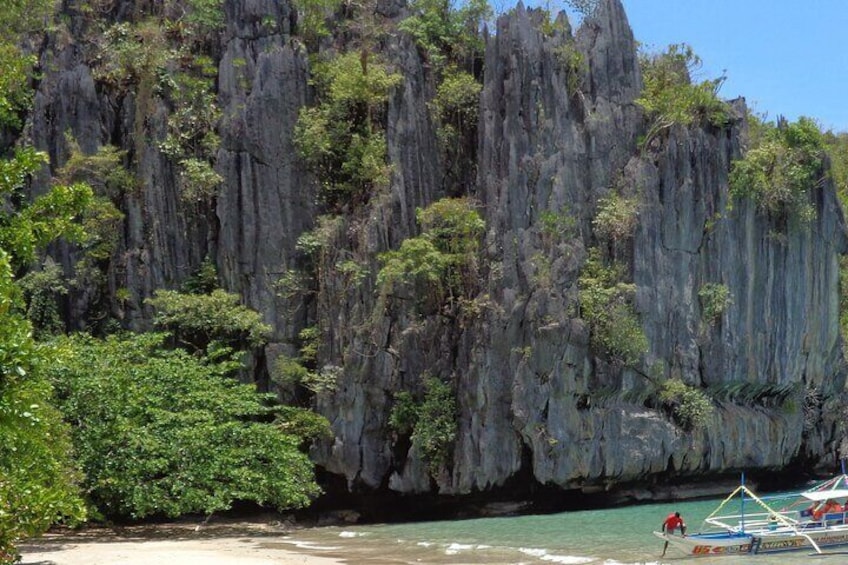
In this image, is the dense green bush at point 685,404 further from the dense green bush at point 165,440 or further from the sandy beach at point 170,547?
the sandy beach at point 170,547

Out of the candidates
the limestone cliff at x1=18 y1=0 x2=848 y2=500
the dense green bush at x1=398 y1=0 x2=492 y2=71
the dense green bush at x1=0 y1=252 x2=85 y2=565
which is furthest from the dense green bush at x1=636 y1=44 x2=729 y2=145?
the dense green bush at x1=0 y1=252 x2=85 y2=565

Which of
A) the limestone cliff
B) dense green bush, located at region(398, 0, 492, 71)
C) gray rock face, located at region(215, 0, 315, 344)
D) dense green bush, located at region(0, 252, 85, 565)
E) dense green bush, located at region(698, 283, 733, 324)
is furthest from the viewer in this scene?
dense green bush, located at region(398, 0, 492, 71)

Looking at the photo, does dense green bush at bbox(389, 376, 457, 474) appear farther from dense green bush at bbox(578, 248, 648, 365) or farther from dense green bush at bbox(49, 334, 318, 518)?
dense green bush at bbox(578, 248, 648, 365)

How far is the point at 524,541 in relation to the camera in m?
20.7

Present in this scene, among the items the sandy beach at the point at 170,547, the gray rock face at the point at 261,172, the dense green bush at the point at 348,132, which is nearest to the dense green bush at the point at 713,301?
the dense green bush at the point at 348,132

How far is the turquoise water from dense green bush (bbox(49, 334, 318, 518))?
1759mm

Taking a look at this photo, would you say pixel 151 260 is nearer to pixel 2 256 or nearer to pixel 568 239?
pixel 568 239

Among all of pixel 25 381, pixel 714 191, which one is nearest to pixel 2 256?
pixel 25 381

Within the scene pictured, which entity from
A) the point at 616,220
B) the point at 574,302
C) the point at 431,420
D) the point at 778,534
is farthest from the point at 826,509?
the point at 616,220

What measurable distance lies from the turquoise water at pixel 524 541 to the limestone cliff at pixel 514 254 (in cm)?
220

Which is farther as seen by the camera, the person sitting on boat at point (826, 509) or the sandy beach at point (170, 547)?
the person sitting on boat at point (826, 509)

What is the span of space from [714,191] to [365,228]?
36.1 ft

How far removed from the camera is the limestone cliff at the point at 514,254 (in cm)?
2728

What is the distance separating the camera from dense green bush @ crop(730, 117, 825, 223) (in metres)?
30.7
